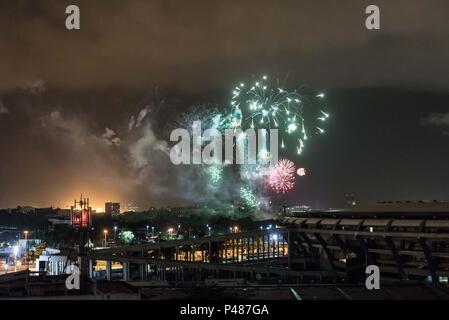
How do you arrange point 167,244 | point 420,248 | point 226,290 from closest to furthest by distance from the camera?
point 226,290 < point 420,248 < point 167,244

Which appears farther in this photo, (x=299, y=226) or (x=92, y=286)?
(x=299, y=226)

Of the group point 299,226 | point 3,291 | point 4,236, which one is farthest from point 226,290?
point 4,236

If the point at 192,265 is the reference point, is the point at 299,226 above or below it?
above

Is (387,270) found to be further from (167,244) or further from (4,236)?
(4,236)

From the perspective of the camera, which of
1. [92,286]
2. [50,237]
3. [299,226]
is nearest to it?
[92,286]

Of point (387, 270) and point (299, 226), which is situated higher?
point (299, 226)
